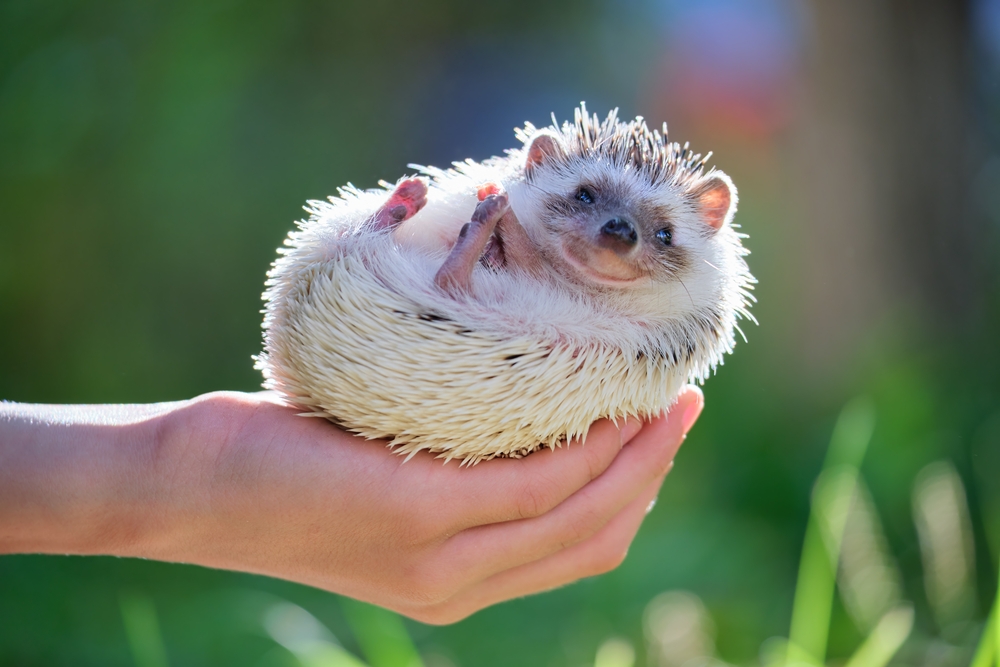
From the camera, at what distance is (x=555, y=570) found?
2135 millimetres

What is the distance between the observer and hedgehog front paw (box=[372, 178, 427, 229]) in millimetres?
1819

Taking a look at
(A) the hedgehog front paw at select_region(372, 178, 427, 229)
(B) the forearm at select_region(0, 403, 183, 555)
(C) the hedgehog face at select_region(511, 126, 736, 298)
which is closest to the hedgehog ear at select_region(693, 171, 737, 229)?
(C) the hedgehog face at select_region(511, 126, 736, 298)

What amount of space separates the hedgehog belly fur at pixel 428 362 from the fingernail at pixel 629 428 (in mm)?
125

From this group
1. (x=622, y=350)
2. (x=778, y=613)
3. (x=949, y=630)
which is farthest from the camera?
(x=778, y=613)

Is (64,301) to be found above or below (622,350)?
below

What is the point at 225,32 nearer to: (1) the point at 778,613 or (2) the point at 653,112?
(2) the point at 653,112

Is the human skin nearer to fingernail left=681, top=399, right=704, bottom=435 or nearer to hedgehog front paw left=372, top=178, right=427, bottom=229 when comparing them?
fingernail left=681, top=399, right=704, bottom=435

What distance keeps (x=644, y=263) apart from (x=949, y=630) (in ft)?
7.65

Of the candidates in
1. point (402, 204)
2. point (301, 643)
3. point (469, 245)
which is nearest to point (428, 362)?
point (469, 245)

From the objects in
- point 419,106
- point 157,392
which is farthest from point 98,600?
point 419,106

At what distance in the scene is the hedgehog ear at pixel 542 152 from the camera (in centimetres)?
215

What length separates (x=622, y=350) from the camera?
1838 millimetres

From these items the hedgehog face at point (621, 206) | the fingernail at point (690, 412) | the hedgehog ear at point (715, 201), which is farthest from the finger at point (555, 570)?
the hedgehog ear at point (715, 201)

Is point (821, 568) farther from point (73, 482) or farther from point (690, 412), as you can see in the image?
point (73, 482)
